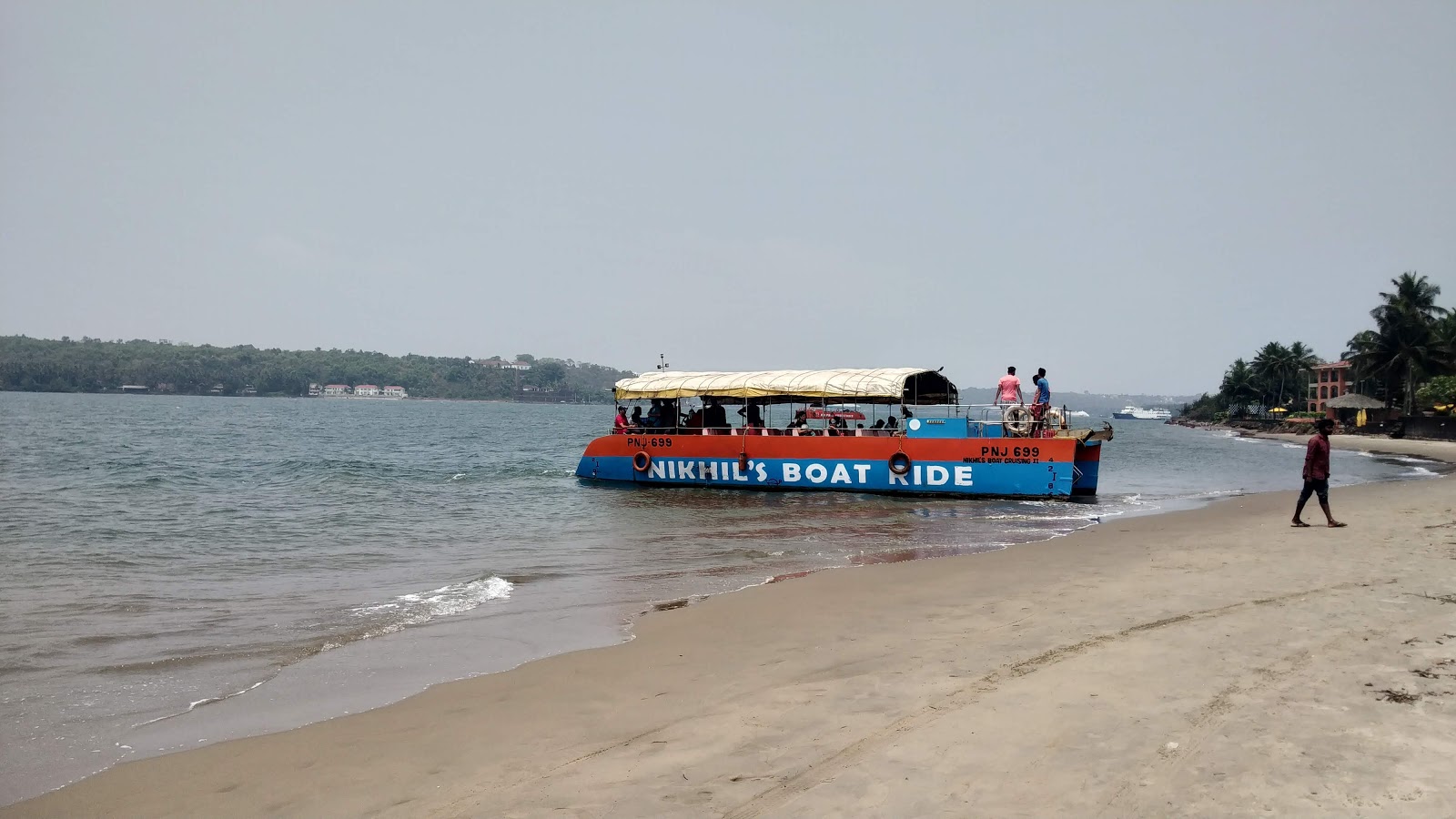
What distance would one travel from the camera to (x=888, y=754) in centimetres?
482

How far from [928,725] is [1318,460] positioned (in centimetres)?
1163

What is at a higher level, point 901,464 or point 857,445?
point 857,445

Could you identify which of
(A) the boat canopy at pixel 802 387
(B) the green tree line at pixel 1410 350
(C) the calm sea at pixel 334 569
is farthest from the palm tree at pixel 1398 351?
(A) the boat canopy at pixel 802 387

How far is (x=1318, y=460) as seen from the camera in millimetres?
13750

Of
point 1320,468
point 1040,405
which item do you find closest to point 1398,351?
point 1040,405

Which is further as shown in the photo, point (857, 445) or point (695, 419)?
point (695, 419)

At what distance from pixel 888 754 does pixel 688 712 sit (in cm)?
155

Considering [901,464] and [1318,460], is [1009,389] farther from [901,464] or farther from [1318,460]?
[1318,460]

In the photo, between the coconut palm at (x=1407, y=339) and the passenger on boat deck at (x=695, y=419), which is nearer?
the passenger on boat deck at (x=695, y=419)

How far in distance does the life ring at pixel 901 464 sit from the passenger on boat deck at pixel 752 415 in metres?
4.37

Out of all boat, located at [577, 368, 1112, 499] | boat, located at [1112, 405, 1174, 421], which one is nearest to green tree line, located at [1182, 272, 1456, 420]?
boat, located at [577, 368, 1112, 499]

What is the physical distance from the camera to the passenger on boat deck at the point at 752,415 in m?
26.0

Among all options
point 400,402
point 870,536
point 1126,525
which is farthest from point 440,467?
point 400,402

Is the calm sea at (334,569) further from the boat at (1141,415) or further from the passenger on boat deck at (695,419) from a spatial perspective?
the boat at (1141,415)
